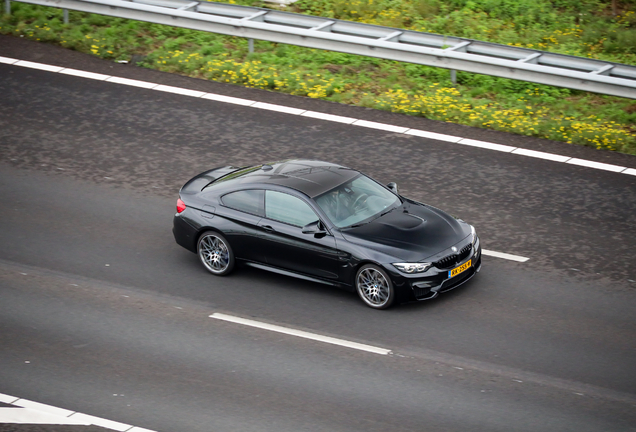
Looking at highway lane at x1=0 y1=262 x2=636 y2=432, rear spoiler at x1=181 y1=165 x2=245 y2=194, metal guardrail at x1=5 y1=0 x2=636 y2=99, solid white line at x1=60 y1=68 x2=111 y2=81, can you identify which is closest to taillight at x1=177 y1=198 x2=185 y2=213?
rear spoiler at x1=181 y1=165 x2=245 y2=194

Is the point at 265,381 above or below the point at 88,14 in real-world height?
below

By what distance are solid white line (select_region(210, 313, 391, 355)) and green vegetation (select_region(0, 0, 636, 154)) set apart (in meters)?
6.74

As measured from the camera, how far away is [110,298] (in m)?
11.1

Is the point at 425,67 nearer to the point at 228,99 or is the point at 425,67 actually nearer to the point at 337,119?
the point at 337,119

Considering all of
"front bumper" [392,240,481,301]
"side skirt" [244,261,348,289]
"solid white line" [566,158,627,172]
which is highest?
"solid white line" [566,158,627,172]

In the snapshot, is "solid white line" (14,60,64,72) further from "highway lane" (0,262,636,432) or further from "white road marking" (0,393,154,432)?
"white road marking" (0,393,154,432)

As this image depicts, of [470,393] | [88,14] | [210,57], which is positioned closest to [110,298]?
[470,393]

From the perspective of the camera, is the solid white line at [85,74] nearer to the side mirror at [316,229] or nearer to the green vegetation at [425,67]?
the green vegetation at [425,67]

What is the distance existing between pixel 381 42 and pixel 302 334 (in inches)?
324

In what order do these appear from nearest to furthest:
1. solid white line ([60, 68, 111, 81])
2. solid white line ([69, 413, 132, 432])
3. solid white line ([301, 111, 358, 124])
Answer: solid white line ([69, 413, 132, 432]), solid white line ([301, 111, 358, 124]), solid white line ([60, 68, 111, 81])

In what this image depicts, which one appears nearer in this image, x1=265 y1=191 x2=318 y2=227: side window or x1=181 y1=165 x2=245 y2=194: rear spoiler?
x1=265 y1=191 x2=318 y2=227: side window

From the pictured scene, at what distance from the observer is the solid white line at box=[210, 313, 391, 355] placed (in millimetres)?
9953

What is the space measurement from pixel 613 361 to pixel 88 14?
14.1 meters

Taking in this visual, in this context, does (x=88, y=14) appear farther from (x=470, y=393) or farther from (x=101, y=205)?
(x=470, y=393)
